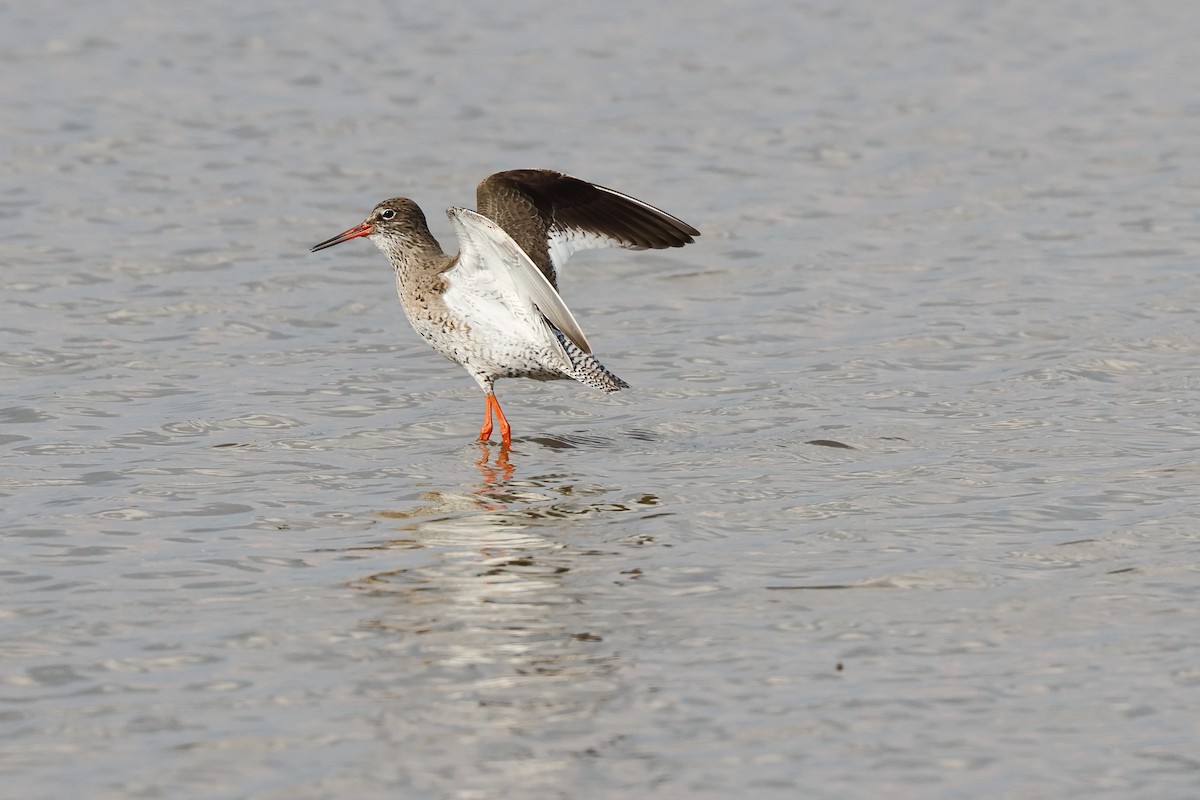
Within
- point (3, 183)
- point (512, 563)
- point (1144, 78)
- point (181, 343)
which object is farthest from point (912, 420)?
point (1144, 78)

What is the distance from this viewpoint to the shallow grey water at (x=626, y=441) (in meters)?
6.48

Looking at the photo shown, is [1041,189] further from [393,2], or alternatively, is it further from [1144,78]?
[393,2]

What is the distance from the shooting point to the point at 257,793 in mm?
5988

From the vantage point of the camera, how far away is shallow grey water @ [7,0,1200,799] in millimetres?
6480

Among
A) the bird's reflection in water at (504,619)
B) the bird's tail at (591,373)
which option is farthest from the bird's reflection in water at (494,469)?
the bird's tail at (591,373)

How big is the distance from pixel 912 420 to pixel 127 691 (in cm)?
572

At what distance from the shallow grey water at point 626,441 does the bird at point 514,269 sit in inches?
19.7

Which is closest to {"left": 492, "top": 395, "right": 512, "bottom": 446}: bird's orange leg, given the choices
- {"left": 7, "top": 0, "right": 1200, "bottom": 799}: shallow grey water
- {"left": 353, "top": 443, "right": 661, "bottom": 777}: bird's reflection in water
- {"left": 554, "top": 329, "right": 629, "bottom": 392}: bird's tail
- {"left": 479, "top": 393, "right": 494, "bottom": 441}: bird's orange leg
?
{"left": 479, "top": 393, "right": 494, "bottom": 441}: bird's orange leg

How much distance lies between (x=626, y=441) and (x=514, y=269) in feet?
4.28

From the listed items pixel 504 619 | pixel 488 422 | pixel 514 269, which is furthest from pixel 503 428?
pixel 504 619

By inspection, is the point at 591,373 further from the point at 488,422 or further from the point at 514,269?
the point at 514,269

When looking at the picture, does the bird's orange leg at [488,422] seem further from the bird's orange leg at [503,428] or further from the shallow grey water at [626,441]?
the shallow grey water at [626,441]

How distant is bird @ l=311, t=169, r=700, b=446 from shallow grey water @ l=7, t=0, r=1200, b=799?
50cm

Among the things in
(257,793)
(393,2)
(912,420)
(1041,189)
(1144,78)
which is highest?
(393,2)
